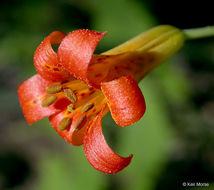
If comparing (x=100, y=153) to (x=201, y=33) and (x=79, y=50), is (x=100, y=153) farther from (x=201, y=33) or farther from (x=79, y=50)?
(x=201, y=33)

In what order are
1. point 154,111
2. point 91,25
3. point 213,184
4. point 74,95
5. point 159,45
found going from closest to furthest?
point 74,95
point 159,45
point 213,184
point 154,111
point 91,25

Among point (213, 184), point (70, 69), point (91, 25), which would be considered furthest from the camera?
point (91, 25)

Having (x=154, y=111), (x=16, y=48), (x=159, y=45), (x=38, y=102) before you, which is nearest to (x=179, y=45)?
(x=159, y=45)

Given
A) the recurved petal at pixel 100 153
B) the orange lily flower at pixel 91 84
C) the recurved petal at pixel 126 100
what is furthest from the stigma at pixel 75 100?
the recurved petal at pixel 126 100

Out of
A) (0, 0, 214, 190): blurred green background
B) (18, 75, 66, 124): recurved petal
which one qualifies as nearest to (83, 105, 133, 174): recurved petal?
(18, 75, 66, 124): recurved petal

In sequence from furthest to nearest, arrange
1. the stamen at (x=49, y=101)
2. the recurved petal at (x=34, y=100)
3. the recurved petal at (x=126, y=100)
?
the recurved petal at (x=34, y=100) → the stamen at (x=49, y=101) → the recurved petal at (x=126, y=100)

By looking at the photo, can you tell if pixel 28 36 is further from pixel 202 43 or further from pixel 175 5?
pixel 202 43

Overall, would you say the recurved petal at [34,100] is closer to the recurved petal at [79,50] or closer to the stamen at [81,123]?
the stamen at [81,123]
